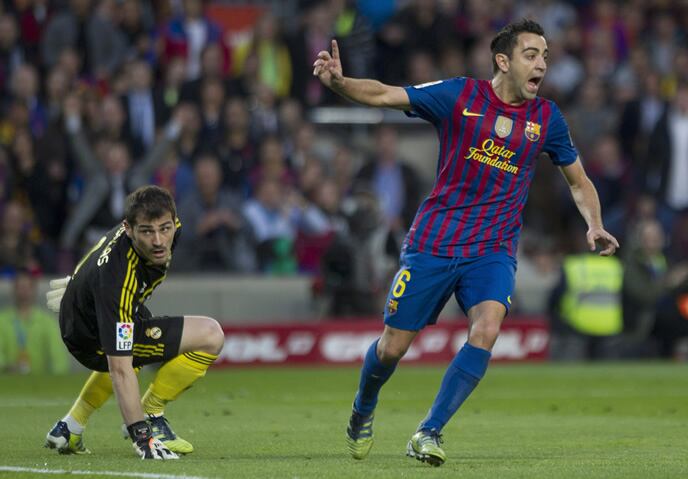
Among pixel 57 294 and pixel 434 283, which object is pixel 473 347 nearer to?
pixel 434 283

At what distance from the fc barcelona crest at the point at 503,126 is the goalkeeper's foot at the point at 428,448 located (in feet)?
5.45

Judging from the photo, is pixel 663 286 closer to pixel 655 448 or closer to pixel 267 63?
pixel 267 63

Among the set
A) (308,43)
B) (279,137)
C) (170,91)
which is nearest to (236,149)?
(279,137)

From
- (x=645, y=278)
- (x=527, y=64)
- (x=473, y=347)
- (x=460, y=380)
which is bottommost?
(x=645, y=278)

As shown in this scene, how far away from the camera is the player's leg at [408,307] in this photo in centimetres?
819

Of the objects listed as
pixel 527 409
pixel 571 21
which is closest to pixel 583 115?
pixel 571 21

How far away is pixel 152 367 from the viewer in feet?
54.1

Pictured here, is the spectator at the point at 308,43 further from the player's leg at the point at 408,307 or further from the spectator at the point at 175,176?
the player's leg at the point at 408,307

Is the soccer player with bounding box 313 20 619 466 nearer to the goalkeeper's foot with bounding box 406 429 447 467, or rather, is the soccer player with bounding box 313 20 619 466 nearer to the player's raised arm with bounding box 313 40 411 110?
the player's raised arm with bounding box 313 40 411 110

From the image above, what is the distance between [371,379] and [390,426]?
2040 millimetres

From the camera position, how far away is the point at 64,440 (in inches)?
331

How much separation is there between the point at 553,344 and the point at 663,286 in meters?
1.49

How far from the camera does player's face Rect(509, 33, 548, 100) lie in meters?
8.15

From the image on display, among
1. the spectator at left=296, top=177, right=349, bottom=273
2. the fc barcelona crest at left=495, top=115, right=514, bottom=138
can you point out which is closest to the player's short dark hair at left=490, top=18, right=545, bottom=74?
the fc barcelona crest at left=495, top=115, right=514, bottom=138
